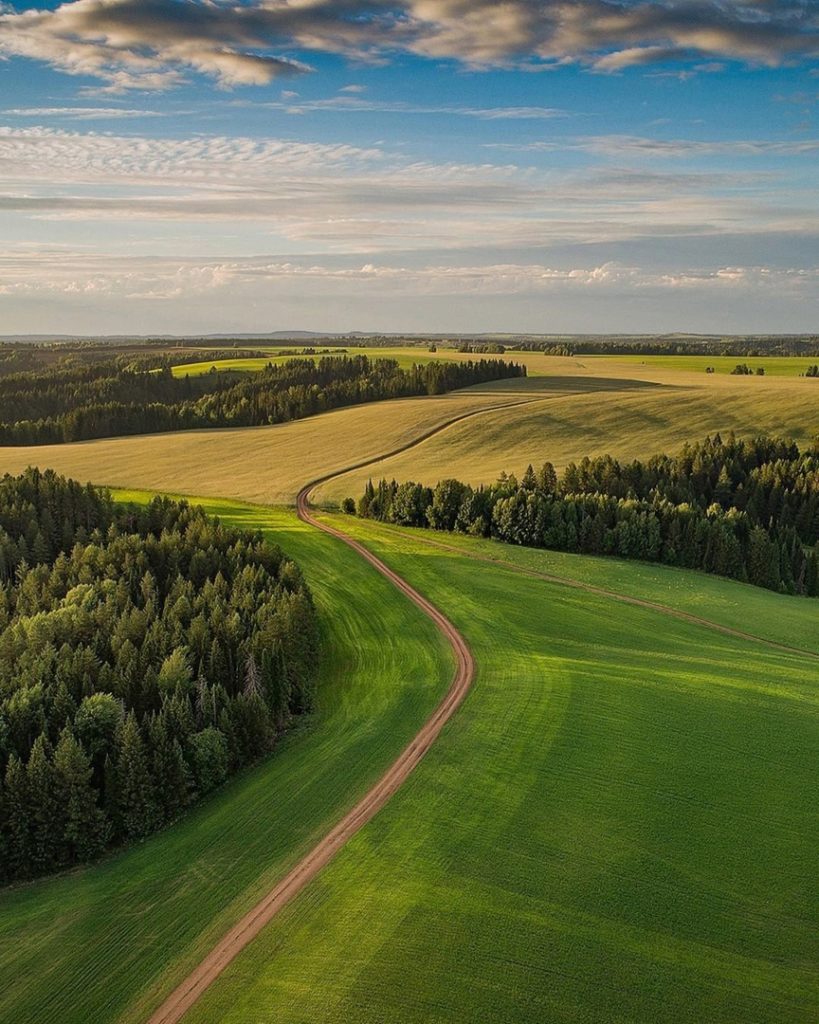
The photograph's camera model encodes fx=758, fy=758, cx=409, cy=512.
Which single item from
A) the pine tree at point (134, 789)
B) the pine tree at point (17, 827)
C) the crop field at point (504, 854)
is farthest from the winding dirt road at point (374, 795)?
the pine tree at point (17, 827)

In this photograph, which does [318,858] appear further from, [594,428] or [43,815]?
[594,428]

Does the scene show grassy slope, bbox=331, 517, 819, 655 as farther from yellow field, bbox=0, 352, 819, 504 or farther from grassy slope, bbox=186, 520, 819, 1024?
yellow field, bbox=0, 352, 819, 504

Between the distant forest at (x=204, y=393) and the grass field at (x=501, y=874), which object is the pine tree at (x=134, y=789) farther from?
the distant forest at (x=204, y=393)

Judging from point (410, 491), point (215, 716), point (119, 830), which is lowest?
point (119, 830)

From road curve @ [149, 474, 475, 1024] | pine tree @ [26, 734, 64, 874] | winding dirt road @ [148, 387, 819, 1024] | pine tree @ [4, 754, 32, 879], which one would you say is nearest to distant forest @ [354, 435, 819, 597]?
winding dirt road @ [148, 387, 819, 1024]

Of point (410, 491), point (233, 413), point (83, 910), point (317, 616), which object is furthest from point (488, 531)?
point (233, 413)

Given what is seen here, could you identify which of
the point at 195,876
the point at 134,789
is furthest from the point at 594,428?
the point at 195,876

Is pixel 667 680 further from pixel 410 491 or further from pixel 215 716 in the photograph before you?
pixel 410 491
